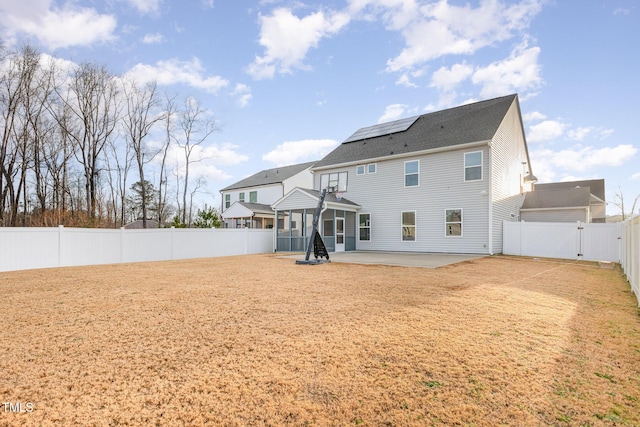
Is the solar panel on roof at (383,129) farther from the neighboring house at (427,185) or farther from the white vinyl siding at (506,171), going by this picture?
the white vinyl siding at (506,171)

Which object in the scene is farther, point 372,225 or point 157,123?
point 157,123

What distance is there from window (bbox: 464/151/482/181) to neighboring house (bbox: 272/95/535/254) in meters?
0.04

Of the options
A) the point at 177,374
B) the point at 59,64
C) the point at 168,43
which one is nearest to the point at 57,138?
the point at 59,64

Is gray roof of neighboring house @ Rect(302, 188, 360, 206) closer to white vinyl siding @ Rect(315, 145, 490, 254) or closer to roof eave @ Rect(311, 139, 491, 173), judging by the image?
white vinyl siding @ Rect(315, 145, 490, 254)

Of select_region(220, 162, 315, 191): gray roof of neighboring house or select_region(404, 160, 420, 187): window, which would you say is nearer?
select_region(404, 160, 420, 187): window

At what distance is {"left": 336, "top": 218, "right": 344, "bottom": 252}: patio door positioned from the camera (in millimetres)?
16814

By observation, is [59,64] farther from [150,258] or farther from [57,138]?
[150,258]

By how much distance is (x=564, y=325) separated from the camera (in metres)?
3.97

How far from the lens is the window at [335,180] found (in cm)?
1856

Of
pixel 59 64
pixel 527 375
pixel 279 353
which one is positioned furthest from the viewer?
pixel 59 64

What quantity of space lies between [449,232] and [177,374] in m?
14.2

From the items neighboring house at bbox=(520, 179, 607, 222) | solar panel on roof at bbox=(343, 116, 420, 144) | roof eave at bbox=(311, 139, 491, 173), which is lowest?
neighboring house at bbox=(520, 179, 607, 222)

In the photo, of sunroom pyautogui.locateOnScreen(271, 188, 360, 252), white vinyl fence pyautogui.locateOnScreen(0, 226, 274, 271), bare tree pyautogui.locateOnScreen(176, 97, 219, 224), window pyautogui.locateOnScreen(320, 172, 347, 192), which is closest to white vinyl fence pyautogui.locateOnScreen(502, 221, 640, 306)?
sunroom pyautogui.locateOnScreen(271, 188, 360, 252)

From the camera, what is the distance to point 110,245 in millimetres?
11945
